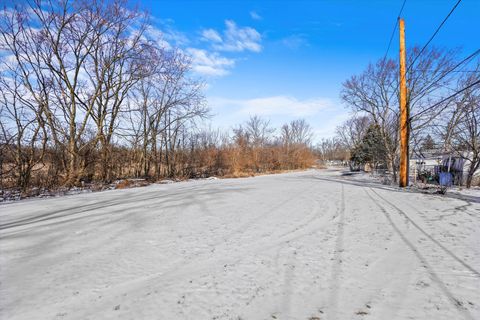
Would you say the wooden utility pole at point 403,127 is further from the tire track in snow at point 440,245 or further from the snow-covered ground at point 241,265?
the tire track in snow at point 440,245

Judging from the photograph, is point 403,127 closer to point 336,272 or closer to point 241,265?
point 336,272

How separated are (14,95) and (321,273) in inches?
655

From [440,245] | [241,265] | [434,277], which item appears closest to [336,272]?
[434,277]

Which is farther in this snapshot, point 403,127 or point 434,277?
point 403,127

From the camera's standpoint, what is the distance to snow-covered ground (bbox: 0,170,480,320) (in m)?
2.25

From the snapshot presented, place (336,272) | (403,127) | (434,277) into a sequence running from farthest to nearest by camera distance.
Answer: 1. (403,127)
2. (336,272)
3. (434,277)

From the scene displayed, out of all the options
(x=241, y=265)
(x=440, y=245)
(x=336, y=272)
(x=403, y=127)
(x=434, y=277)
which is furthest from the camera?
(x=403, y=127)

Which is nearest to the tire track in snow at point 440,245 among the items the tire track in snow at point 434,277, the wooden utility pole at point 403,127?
the tire track in snow at point 434,277

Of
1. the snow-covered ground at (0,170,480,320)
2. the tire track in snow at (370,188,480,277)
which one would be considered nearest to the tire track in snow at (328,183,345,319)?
the snow-covered ground at (0,170,480,320)

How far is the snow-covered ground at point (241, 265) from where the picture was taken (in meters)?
2.25

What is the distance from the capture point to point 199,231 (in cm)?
462

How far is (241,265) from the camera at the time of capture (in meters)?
3.16

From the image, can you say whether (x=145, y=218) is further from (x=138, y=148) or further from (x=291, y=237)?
(x=138, y=148)

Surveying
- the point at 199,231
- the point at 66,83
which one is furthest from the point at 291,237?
the point at 66,83
